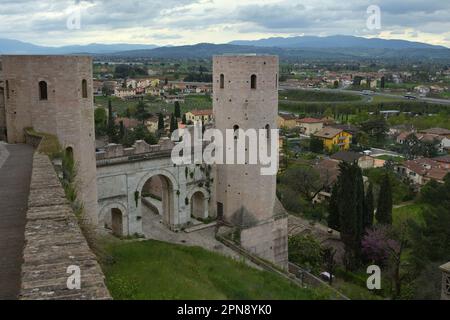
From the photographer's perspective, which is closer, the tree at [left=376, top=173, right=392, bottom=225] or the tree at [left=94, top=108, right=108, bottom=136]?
the tree at [left=376, top=173, right=392, bottom=225]

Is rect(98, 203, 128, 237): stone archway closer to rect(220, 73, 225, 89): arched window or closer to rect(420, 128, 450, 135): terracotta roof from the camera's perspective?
rect(220, 73, 225, 89): arched window

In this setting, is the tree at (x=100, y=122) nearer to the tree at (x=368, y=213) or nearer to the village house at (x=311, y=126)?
the tree at (x=368, y=213)

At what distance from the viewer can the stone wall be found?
553 cm

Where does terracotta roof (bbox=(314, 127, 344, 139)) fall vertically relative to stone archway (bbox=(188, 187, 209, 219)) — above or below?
below

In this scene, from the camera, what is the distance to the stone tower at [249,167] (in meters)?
22.2

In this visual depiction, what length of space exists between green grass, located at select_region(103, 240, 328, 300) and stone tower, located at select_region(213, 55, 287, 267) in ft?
13.6

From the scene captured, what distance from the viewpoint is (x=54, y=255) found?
257 inches

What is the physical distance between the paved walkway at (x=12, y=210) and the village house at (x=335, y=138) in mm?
64234

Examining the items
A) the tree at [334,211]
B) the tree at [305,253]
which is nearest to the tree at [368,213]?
the tree at [334,211]

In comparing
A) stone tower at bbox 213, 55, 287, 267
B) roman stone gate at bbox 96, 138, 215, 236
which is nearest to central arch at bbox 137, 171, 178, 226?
roman stone gate at bbox 96, 138, 215, 236
